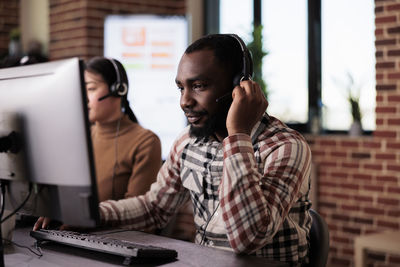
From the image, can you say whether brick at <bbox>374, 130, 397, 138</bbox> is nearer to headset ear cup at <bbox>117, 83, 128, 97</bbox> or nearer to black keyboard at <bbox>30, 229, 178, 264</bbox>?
headset ear cup at <bbox>117, 83, 128, 97</bbox>

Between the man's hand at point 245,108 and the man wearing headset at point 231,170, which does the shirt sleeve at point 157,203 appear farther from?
the man's hand at point 245,108

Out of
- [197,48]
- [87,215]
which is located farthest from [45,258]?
[197,48]

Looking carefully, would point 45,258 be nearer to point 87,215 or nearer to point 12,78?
point 87,215

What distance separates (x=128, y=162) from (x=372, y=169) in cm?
191

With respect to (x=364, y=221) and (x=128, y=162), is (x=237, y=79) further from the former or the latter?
(x=364, y=221)

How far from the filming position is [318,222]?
158cm

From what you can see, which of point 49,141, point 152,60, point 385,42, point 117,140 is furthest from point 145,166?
point 152,60

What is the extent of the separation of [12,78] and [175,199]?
0.71 meters

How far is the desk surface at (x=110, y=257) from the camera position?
1.29m

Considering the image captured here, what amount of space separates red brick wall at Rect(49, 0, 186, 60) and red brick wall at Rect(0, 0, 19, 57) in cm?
118

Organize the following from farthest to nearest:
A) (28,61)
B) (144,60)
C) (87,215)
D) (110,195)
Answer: (144,60) → (28,61) → (110,195) → (87,215)

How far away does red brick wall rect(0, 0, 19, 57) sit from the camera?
5770mm

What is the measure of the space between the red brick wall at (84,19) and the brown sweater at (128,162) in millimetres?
2224

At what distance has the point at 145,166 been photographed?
85.4 inches
